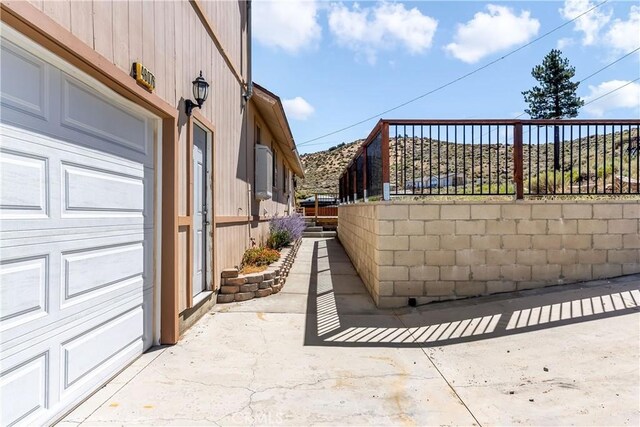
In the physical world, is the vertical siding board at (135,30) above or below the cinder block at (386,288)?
above

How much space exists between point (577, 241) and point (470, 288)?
1700mm

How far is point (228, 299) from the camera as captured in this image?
5551 mm

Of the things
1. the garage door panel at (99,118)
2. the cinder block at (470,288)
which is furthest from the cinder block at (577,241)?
the garage door panel at (99,118)

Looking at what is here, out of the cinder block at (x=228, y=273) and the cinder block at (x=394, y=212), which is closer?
the cinder block at (x=394, y=212)

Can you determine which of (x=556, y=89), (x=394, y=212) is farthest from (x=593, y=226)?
(x=556, y=89)

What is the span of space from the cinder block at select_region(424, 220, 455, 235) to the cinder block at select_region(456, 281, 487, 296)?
761mm

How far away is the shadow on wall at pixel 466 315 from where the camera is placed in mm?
4070

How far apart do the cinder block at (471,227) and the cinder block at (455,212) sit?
0.27 feet

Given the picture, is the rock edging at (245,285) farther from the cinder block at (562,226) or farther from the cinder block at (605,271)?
the cinder block at (605,271)

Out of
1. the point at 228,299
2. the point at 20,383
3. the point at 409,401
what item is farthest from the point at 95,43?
the point at 228,299

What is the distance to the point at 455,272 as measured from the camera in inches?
201

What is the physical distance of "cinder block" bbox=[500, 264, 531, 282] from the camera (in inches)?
202

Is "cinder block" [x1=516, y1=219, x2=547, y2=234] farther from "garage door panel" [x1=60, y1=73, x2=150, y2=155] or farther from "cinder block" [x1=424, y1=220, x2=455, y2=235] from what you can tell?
"garage door panel" [x1=60, y1=73, x2=150, y2=155]

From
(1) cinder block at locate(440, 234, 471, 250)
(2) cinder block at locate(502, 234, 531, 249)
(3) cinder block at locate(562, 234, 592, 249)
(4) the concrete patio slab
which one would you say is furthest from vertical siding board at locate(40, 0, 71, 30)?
(3) cinder block at locate(562, 234, 592, 249)
